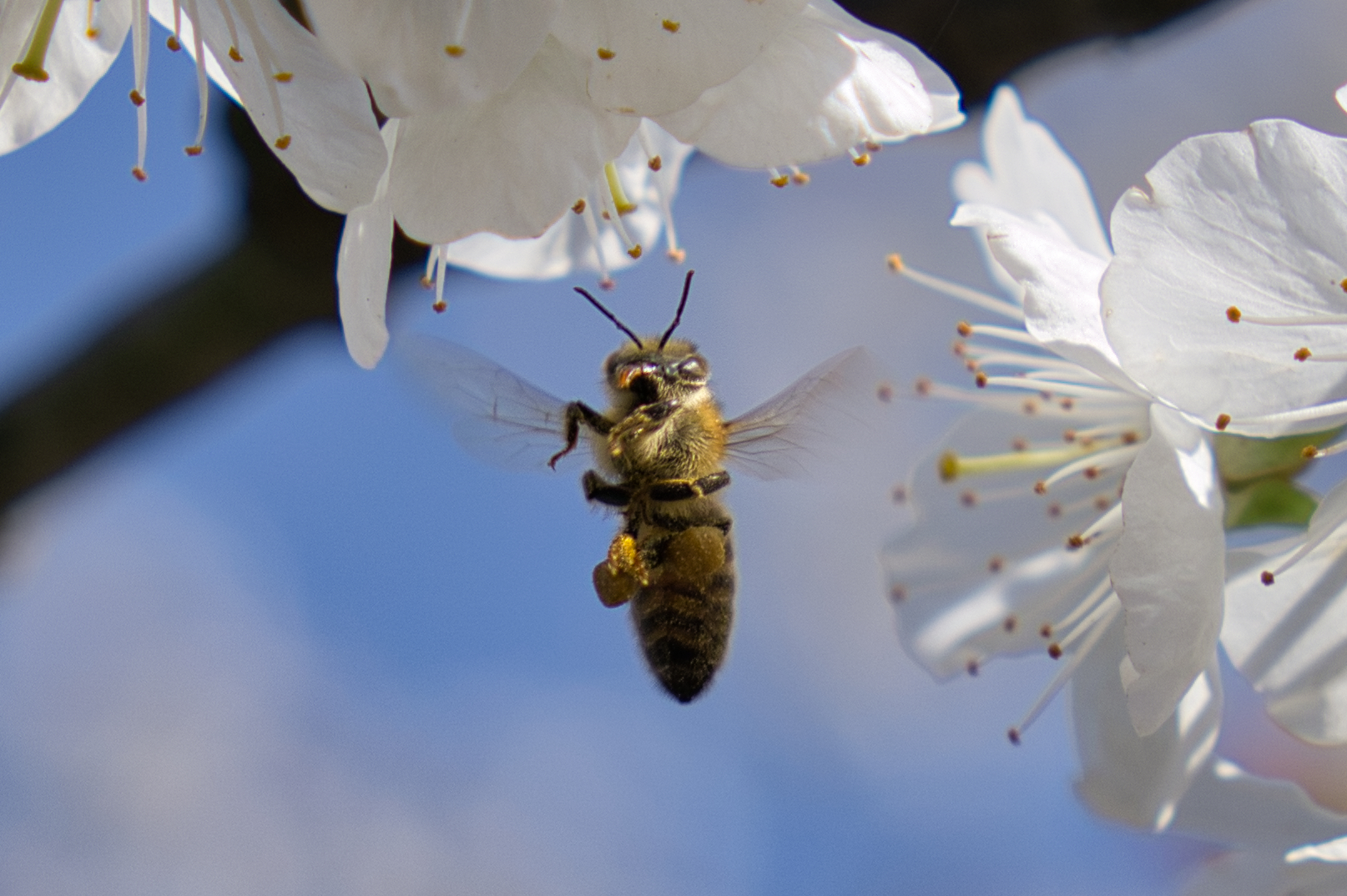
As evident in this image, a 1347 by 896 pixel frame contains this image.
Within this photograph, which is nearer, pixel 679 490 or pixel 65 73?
pixel 65 73

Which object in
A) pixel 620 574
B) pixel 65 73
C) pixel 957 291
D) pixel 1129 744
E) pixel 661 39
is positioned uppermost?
pixel 661 39

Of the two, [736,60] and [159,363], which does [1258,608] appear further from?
[159,363]

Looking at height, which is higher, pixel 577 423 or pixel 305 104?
pixel 305 104

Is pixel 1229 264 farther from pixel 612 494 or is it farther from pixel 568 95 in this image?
pixel 612 494

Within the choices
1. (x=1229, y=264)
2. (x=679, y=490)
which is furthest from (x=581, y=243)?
(x=1229, y=264)

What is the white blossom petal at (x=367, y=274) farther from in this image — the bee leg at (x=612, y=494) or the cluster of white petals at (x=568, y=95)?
the bee leg at (x=612, y=494)

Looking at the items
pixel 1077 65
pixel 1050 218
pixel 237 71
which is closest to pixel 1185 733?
pixel 1050 218

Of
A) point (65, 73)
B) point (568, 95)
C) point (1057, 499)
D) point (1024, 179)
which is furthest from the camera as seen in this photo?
point (1057, 499)
